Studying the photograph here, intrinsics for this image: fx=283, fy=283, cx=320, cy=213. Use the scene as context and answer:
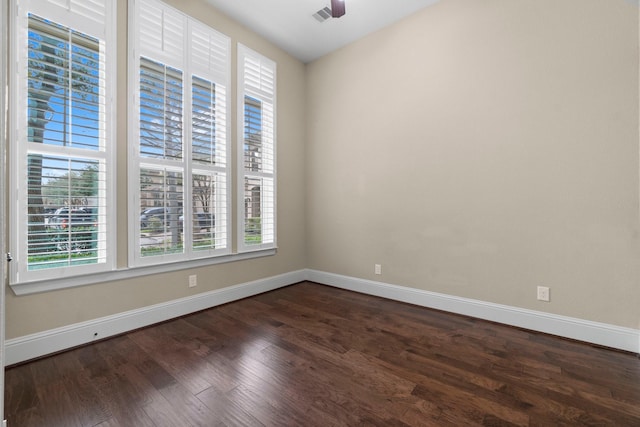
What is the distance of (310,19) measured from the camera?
10.3 ft

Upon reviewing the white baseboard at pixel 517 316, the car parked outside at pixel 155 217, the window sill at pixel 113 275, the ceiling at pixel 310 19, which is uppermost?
the ceiling at pixel 310 19

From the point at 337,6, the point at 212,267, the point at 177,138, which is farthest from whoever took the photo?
the point at 212,267

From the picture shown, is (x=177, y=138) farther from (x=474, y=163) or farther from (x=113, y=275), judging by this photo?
(x=474, y=163)

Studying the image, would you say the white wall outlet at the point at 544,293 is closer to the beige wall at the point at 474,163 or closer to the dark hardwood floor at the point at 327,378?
the beige wall at the point at 474,163

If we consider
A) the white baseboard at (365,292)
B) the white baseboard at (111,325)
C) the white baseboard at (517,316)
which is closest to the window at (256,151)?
the white baseboard at (111,325)

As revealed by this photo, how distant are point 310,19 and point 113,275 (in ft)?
10.5

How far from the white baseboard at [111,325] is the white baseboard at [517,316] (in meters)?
1.54

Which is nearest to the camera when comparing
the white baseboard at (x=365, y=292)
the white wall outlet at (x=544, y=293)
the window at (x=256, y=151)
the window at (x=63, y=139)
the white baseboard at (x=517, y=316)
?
the window at (x=63, y=139)

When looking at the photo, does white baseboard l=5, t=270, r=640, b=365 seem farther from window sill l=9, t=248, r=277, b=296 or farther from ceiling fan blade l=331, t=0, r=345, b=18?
ceiling fan blade l=331, t=0, r=345, b=18

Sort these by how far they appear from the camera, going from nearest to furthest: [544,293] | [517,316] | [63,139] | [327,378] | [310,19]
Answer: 1. [327,378]
2. [63,139]
3. [544,293]
4. [517,316]
5. [310,19]

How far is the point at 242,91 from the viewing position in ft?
10.7

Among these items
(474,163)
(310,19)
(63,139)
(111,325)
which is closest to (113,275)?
(111,325)

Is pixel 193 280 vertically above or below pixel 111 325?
above

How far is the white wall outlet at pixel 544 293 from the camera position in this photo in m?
2.38
